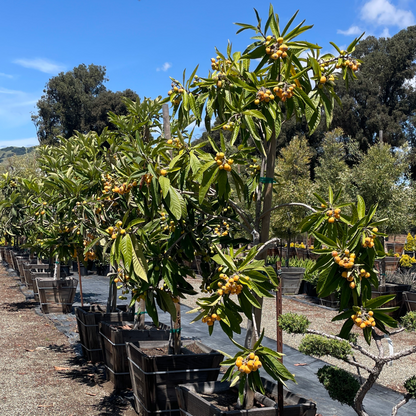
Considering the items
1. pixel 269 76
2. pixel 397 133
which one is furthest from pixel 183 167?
pixel 397 133

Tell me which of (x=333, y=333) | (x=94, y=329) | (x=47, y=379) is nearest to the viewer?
(x=47, y=379)

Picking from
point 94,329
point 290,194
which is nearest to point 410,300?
point 290,194

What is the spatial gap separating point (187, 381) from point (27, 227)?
5862 millimetres

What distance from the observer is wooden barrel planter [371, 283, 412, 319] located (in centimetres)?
915

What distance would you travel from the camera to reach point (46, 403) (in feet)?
15.8

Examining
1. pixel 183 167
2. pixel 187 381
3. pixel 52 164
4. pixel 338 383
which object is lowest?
pixel 187 381

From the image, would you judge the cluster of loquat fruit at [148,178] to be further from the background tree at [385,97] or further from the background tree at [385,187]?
the background tree at [385,97]

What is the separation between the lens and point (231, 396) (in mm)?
3498

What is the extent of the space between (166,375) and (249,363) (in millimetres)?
1860

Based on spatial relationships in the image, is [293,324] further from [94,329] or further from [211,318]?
[94,329]

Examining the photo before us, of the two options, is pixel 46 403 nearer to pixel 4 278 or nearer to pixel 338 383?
pixel 338 383

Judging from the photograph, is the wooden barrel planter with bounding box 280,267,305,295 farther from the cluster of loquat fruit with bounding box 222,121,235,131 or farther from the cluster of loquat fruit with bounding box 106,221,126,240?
the cluster of loquat fruit with bounding box 222,121,235,131

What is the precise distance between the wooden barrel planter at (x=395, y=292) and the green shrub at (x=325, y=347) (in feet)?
21.3

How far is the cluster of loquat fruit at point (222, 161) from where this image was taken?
2455mm
